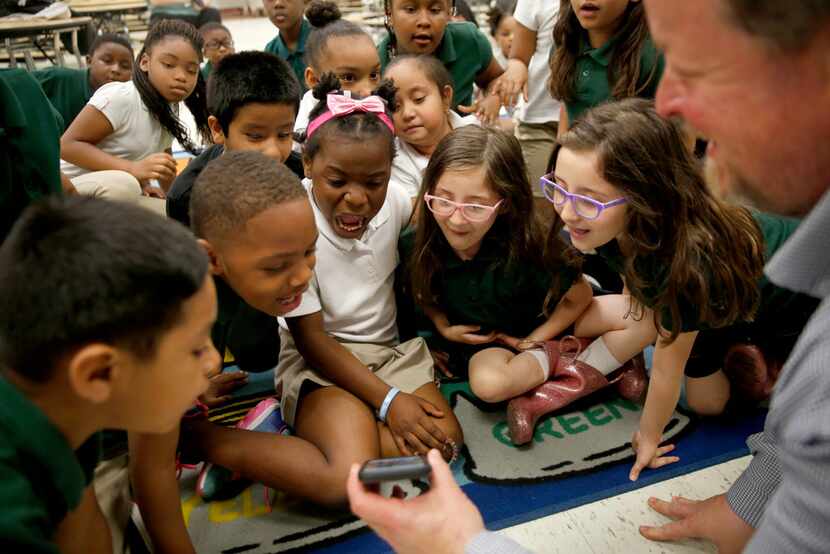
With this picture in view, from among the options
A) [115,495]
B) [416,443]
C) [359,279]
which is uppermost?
[359,279]

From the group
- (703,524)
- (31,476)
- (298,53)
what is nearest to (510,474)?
(703,524)

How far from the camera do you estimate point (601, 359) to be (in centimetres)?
173

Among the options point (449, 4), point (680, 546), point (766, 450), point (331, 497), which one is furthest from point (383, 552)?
point (449, 4)

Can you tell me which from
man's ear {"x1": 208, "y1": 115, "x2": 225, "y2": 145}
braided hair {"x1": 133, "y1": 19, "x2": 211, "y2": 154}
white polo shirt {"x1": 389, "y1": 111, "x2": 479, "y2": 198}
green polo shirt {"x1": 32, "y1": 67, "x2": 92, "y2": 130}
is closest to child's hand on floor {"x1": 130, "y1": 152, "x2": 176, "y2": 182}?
braided hair {"x1": 133, "y1": 19, "x2": 211, "y2": 154}

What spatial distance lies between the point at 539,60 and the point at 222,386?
74.5 inches

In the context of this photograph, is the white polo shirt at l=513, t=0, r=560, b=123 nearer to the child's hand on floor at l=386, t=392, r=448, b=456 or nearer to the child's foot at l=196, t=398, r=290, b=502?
the child's hand on floor at l=386, t=392, r=448, b=456

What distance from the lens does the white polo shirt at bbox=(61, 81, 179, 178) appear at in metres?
2.49

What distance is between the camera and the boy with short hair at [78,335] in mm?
716

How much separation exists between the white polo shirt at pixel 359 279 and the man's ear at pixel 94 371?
820 millimetres

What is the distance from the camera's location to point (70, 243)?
2.41ft

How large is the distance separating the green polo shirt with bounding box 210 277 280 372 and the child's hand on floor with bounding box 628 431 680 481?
95 cm

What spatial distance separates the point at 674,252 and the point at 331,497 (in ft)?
2.96

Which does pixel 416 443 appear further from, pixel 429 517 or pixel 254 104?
pixel 254 104

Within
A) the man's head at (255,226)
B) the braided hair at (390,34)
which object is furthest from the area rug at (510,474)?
the braided hair at (390,34)
